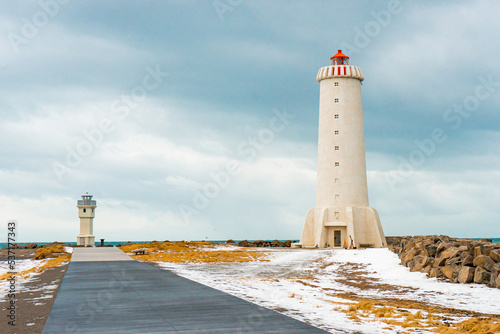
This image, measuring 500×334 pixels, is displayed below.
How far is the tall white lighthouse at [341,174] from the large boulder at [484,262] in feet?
78.5

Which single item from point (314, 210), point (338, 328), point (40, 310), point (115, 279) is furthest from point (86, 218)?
point (338, 328)

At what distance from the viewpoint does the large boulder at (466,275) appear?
56.0 feet

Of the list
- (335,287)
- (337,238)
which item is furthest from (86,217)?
(335,287)

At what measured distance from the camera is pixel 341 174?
4262 centimetres

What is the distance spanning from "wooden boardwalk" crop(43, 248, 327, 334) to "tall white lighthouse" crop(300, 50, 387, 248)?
28.9 meters

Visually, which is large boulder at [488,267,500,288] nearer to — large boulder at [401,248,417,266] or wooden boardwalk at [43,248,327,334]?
large boulder at [401,248,417,266]

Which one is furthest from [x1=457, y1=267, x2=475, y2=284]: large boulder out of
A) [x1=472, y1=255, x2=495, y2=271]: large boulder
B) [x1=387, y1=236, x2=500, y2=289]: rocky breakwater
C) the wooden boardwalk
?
the wooden boardwalk

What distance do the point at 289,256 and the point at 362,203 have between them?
1459 cm

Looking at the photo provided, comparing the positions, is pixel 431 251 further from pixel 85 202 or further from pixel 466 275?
pixel 85 202

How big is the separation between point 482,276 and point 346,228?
2562cm

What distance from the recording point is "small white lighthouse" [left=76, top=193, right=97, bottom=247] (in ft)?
193

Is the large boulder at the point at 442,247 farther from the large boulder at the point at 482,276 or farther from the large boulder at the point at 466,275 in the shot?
the large boulder at the point at 482,276

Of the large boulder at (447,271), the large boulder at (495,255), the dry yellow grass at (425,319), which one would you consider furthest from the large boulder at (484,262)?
the dry yellow grass at (425,319)

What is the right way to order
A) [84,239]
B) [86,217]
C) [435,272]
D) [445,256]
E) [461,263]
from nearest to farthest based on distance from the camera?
[461,263] < [435,272] < [445,256] < [84,239] < [86,217]
